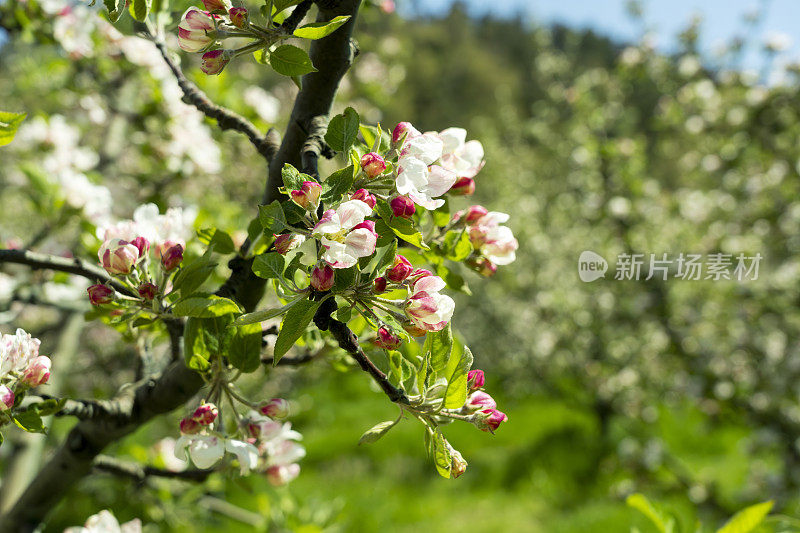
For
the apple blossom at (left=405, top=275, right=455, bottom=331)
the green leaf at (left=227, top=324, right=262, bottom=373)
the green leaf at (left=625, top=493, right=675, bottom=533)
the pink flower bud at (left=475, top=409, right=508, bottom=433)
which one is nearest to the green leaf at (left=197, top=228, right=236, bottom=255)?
the green leaf at (left=227, top=324, right=262, bottom=373)

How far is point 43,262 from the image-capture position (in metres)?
1.02

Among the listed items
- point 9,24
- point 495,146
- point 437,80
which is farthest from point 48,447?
point 437,80

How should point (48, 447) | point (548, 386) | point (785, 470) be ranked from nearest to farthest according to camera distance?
point (785, 470), point (48, 447), point (548, 386)

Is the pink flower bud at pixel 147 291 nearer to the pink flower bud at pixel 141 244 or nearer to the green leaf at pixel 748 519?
the pink flower bud at pixel 141 244

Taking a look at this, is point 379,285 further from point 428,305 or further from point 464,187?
point 464,187

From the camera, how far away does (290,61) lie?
0.76 m

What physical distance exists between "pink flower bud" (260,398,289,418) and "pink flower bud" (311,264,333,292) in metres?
0.30

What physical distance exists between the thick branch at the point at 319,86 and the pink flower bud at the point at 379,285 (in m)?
0.28

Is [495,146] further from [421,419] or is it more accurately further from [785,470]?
[421,419]

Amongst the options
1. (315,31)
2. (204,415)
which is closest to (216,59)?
(315,31)

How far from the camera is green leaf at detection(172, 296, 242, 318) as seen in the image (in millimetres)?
777

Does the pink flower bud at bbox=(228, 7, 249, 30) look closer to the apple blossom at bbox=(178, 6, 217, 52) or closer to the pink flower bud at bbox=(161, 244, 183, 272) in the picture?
the apple blossom at bbox=(178, 6, 217, 52)

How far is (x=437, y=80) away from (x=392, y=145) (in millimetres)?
32772

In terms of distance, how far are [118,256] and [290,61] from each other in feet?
1.19
